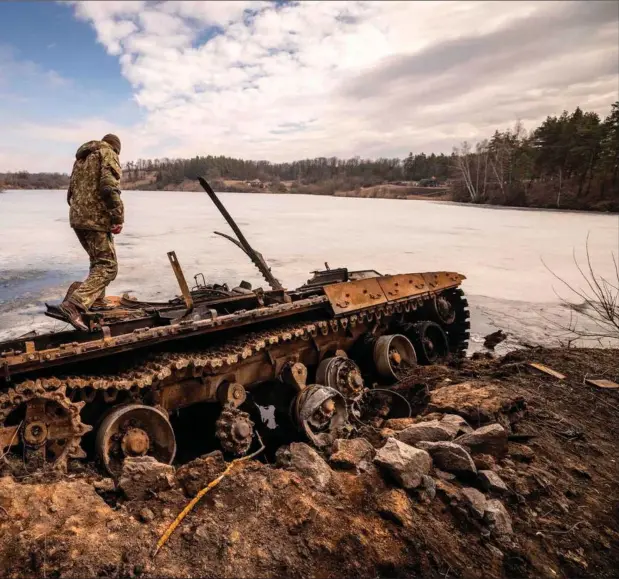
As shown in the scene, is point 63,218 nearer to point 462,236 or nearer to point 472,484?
point 462,236

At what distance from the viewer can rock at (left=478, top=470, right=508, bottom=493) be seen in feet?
11.5

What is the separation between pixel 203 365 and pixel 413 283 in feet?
12.8

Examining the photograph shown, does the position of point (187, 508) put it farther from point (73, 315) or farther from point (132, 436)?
point (73, 315)

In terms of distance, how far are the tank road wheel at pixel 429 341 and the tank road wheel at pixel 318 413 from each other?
254 cm

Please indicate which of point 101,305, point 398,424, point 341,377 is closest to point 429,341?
point 341,377

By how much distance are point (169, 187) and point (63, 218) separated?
44450 millimetres

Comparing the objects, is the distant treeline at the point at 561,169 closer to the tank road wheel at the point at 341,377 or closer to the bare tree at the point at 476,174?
the bare tree at the point at 476,174

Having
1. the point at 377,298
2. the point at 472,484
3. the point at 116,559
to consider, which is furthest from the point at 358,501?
the point at 377,298

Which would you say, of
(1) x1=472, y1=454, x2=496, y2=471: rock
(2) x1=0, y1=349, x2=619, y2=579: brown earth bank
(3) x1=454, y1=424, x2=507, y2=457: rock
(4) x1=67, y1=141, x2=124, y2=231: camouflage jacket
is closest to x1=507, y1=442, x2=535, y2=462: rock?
(2) x1=0, y1=349, x2=619, y2=579: brown earth bank

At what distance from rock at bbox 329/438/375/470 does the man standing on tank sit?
2.76 meters

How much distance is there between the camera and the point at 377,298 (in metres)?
6.46

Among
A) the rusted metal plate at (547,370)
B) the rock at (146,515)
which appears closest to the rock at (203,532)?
the rock at (146,515)

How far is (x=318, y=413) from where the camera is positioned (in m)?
5.09

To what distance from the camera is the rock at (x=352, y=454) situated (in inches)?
143
